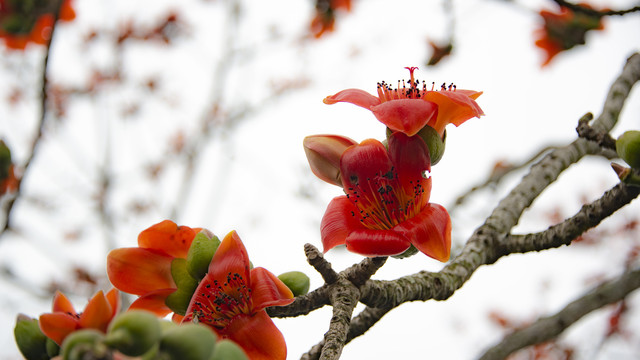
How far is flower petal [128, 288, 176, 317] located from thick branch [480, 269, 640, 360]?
1090 mm

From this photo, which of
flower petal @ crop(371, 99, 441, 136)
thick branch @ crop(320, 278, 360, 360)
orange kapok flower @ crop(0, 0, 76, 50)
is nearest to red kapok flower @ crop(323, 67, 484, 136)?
flower petal @ crop(371, 99, 441, 136)

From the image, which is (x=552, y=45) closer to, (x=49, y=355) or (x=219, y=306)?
(x=219, y=306)

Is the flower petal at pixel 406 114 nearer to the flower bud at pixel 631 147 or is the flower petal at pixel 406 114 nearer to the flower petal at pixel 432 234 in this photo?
the flower petal at pixel 432 234

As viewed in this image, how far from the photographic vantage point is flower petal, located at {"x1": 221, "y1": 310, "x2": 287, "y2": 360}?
662 millimetres

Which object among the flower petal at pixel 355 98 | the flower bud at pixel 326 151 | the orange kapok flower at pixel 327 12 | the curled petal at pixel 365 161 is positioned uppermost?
the orange kapok flower at pixel 327 12

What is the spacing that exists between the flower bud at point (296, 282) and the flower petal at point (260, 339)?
0.29 ft

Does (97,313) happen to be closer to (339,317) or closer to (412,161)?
(339,317)

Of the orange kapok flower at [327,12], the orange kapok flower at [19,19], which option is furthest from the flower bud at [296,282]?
the orange kapok flower at [327,12]

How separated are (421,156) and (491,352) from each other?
0.95 metres

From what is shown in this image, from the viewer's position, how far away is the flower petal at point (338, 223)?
74cm

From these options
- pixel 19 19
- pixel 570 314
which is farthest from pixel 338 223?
pixel 19 19

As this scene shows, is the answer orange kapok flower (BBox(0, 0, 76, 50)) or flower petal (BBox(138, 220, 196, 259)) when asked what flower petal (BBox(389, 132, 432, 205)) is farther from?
orange kapok flower (BBox(0, 0, 76, 50))

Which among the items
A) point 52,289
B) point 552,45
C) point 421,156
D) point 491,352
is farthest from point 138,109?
point 421,156

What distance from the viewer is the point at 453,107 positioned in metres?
0.76
